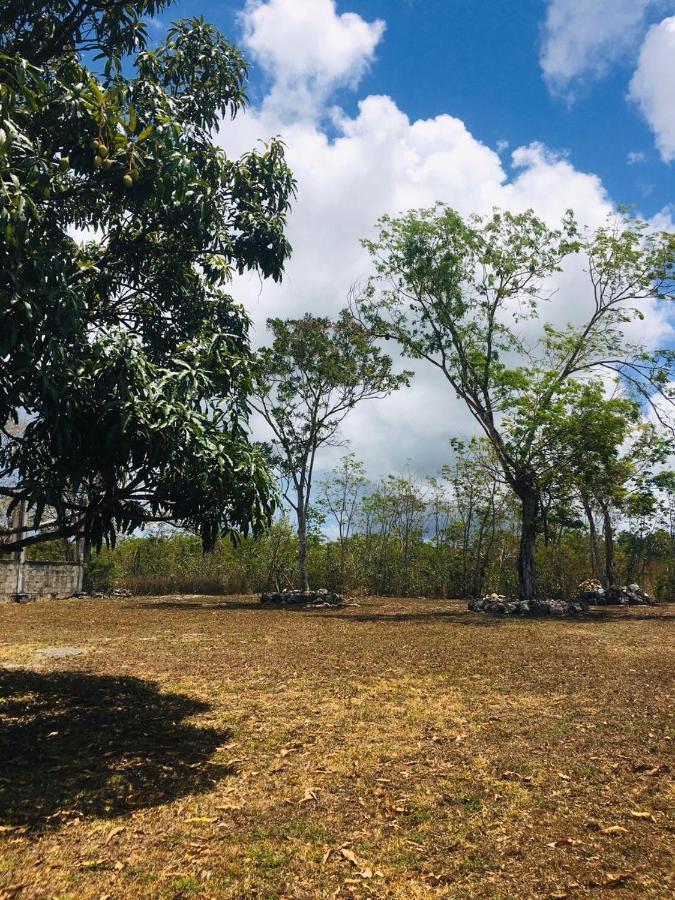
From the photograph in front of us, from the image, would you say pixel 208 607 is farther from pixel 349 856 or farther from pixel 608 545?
pixel 349 856

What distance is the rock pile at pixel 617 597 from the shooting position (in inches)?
830

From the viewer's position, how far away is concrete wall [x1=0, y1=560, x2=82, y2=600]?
69.4 ft

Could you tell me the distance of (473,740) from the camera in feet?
17.4

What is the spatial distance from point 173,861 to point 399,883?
122 cm

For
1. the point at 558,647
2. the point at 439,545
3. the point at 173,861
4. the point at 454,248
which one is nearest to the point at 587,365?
the point at 454,248

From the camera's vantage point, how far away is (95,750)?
5145 millimetres

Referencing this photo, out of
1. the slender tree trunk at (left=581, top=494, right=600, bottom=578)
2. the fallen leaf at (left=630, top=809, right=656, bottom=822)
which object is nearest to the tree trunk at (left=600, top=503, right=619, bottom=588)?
the slender tree trunk at (left=581, top=494, right=600, bottom=578)

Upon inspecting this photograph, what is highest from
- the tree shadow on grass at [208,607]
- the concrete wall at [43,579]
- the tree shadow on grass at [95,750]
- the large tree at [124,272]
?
the large tree at [124,272]

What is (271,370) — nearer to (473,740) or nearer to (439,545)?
(439,545)

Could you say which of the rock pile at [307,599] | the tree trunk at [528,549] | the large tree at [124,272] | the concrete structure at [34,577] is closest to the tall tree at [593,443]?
the tree trunk at [528,549]

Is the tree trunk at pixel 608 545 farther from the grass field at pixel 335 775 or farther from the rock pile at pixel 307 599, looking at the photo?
the grass field at pixel 335 775

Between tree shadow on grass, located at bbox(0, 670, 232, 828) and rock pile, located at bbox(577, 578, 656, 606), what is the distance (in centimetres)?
1791

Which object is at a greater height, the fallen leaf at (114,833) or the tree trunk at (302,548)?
the tree trunk at (302,548)

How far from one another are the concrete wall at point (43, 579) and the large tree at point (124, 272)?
1820 cm
